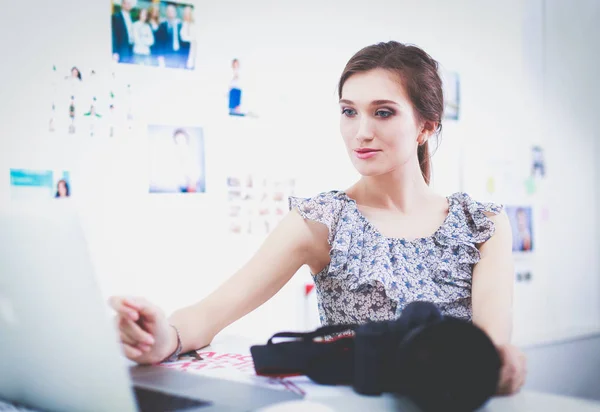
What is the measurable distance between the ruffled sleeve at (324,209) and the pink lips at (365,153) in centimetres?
12

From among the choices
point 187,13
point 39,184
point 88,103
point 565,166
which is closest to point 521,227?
point 565,166

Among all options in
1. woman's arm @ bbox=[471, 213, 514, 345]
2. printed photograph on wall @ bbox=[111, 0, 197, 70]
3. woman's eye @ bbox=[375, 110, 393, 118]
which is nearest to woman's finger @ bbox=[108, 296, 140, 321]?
woman's arm @ bbox=[471, 213, 514, 345]

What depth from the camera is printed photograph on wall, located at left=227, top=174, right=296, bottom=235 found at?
2.26 metres

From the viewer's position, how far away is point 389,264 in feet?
A: 4.05

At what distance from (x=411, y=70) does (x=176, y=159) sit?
3.42 ft

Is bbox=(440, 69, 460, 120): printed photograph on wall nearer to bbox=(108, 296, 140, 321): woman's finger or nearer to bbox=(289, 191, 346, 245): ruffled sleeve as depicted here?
bbox=(289, 191, 346, 245): ruffled sleeve

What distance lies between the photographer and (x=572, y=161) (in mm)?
3277

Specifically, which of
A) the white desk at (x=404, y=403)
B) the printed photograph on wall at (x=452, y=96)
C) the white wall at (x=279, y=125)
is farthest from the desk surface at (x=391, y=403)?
the printed photograph on wall at (x=452, y=96)

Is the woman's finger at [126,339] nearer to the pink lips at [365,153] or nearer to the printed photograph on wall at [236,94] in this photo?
the pink lips at [365,153]

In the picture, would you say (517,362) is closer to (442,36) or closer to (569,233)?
(442,36)

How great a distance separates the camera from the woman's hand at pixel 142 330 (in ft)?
2.64

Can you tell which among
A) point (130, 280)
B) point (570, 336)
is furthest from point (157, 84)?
point (570, 336)

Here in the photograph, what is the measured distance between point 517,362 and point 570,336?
278 centimetres

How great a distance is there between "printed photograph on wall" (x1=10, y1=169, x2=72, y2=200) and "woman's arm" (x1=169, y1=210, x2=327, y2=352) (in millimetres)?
865
